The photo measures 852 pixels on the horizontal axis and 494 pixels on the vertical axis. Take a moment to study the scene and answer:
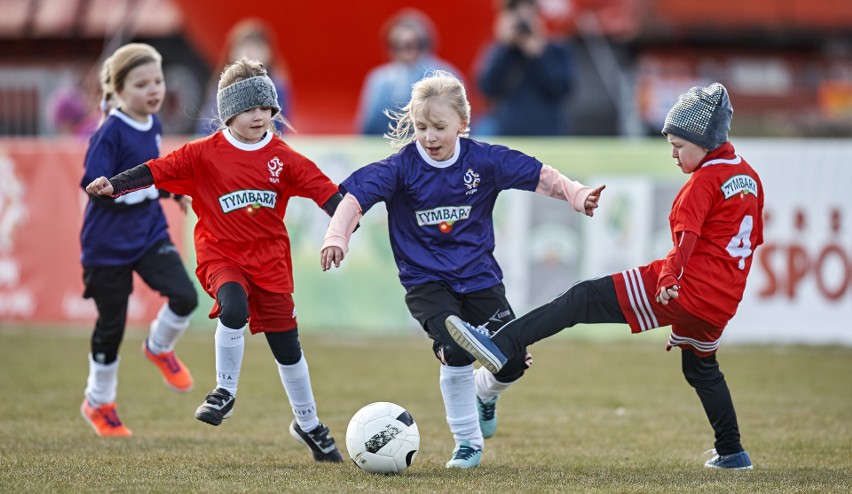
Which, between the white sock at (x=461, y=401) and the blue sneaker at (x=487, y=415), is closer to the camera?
the white sock at (x=461, y=401)

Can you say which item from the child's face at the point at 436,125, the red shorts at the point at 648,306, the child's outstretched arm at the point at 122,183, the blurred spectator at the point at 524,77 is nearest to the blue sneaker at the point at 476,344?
the red shorts at the point at 648,306

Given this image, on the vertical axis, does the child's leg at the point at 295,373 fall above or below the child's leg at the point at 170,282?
below

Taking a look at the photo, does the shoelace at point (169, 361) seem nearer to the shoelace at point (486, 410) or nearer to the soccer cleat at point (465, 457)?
the shoelace at point (486, 410)

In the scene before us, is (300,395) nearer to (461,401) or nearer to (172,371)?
A: (461,401)

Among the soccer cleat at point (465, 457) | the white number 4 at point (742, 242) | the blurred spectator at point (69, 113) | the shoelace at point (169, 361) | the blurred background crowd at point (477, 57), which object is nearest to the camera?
the white number 4 at point (742, 242)

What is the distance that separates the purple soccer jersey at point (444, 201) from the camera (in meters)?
6.19

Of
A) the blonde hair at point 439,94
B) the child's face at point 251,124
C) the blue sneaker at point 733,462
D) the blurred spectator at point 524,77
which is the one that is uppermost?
the blurred spectator at point 524,77

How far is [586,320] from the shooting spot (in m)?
6.03

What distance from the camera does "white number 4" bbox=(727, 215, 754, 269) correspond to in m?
6.02

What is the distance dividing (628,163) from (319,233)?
3068 mm


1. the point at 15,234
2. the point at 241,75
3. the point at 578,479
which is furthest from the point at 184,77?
the point at 578,479

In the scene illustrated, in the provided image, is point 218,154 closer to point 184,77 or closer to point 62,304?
point 62,304

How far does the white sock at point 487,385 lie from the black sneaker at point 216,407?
4.58ft

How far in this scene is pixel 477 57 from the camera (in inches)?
611
